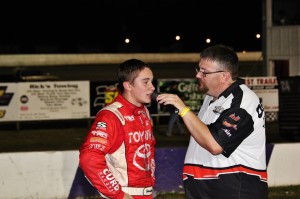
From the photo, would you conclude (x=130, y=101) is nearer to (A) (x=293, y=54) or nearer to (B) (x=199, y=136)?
(B) (x=199, y=136)

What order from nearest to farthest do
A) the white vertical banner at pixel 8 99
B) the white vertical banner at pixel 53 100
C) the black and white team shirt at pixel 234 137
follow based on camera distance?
the black and white team shirt at pixel 234 137
the white vertical banner at pixel 8 99
the white vertical banner at pixel 53 100

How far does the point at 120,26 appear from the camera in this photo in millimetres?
69062

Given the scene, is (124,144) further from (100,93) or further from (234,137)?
(100,93)

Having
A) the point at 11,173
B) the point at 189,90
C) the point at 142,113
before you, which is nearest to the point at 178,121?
the point at 189,90

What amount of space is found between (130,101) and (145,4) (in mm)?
63937

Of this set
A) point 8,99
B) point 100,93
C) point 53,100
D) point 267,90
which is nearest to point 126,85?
point 8,99

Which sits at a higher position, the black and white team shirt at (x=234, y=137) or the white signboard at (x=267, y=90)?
A: the white signboard at (x=267, y=90)

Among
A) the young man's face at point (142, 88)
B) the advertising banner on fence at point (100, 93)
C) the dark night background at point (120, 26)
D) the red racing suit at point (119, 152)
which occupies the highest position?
the dark night background at point (120, 26)

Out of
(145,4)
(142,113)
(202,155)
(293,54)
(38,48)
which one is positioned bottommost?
(202,155)

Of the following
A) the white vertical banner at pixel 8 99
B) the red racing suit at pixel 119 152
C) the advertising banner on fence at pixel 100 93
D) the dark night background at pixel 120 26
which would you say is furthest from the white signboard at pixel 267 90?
the dark night background at pixel 120 26

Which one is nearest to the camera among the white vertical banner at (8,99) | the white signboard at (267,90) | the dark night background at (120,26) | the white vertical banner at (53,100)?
the white vertical banner at (8,99)

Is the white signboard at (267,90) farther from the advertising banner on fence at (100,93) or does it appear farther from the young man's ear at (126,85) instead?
the young man's ear at (126,85)

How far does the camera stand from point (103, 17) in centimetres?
6938

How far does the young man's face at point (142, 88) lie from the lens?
438cm
